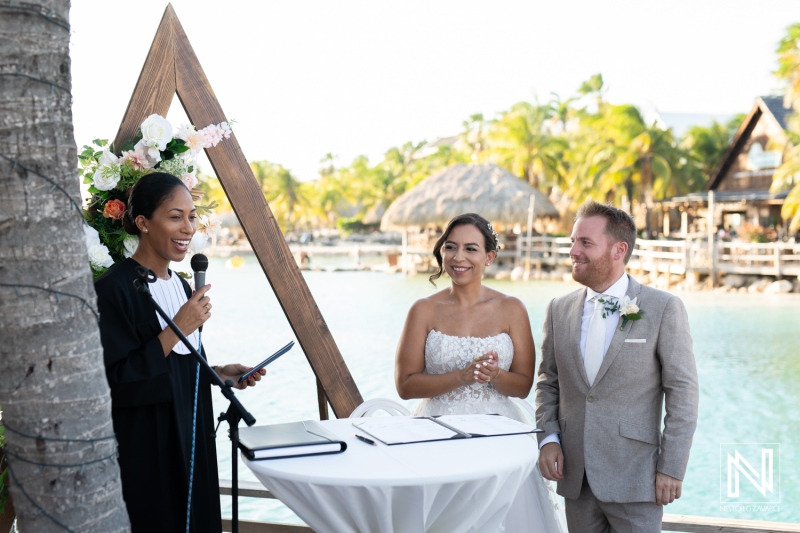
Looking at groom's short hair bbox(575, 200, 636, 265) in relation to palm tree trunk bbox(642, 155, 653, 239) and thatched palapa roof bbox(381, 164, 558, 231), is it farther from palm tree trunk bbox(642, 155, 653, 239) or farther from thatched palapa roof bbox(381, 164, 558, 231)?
palm tree trunk bbox(642, 155, 653, 239)

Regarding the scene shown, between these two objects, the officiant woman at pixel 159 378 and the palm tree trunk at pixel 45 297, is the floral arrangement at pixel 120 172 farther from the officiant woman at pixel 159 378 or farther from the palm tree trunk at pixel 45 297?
the palm tree trunk at pixel 45 297

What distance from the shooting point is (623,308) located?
276 cm

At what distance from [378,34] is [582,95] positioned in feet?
60.7

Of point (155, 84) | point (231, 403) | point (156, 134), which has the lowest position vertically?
point (231, 403)

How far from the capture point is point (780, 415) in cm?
1196

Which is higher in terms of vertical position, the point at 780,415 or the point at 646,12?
the point at 646,12

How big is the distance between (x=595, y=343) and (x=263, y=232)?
1506 mm

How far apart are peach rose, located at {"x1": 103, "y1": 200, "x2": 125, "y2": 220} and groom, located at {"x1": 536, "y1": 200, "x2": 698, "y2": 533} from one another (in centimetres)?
165

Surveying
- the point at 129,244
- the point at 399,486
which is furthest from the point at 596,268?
the point at 129,244

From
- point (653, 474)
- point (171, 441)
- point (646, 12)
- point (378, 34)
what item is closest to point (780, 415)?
point (653, 474)

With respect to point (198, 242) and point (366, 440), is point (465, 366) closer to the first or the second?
point (366, 440)

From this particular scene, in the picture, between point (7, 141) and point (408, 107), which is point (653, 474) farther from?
point (408, 107)

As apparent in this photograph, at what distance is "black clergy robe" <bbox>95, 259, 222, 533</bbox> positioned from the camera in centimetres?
243

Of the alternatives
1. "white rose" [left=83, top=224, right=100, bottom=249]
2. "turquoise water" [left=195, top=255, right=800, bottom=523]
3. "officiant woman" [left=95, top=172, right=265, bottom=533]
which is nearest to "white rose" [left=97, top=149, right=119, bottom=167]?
"white rose" [left=83, top=224, right=100, bottom=249]
